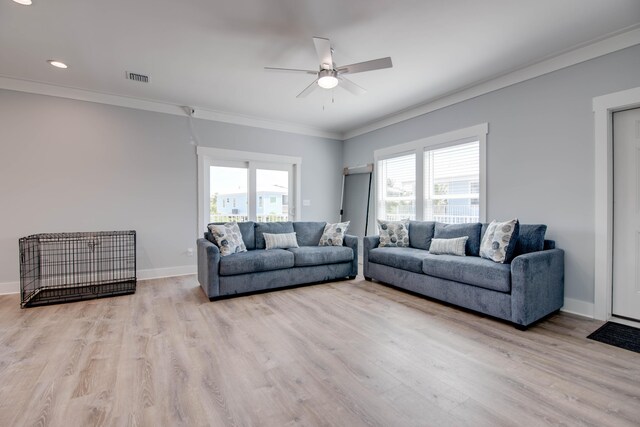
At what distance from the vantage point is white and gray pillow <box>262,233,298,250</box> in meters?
4.36

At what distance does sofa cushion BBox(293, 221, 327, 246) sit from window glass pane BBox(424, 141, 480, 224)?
1.79m

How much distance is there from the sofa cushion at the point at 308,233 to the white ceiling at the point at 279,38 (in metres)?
2.12

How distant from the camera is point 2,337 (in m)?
2.54

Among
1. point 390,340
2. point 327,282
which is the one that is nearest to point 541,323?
point 390,340

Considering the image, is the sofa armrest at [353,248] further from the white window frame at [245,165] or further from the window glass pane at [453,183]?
the white window frame at [245,165]

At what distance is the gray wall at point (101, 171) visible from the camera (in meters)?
3.86

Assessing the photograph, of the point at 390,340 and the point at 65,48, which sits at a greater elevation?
the point at 65,48

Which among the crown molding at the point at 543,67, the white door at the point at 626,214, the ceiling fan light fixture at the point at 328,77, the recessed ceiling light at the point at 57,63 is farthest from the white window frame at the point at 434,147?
the recessed ceiling light at the point at 57,63

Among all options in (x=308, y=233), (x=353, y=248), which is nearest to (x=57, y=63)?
(x=308, y=233)

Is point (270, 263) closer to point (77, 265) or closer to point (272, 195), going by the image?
point (272, 195)

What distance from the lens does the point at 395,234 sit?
451 centimetres

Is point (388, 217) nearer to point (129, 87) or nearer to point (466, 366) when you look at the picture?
point (466, 366)

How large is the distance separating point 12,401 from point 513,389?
2.98 metres

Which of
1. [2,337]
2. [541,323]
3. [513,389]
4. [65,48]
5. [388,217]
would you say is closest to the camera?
[513,389]
